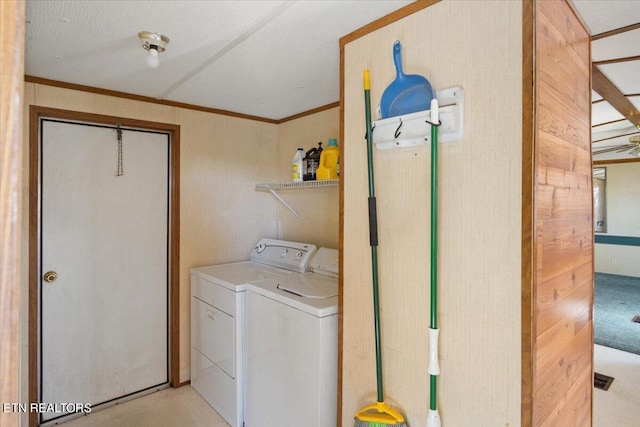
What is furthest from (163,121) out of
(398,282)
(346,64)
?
(398,282)

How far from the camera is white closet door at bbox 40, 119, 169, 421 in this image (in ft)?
7.51

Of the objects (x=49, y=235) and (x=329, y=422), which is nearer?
(x=329, y=422)

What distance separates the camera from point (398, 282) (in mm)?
1378

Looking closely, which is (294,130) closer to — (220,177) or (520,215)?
(220,177)

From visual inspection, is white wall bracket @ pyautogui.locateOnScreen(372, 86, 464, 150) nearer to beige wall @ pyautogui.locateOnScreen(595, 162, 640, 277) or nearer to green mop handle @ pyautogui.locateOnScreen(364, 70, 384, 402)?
green mop handle @ pyautogui.locateOnScreen(364, 70, 384, 402)

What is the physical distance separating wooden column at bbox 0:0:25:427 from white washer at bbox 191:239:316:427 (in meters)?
1.81

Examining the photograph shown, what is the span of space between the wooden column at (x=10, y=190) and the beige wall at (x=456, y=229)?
1.14m

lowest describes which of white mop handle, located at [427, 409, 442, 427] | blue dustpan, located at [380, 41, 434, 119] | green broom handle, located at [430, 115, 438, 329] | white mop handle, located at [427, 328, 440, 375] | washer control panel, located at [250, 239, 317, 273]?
white mop handle, located at [427, 409, 442, 427]

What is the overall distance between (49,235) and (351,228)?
2.05 meters

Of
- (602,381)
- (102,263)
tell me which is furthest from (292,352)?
(602,381)

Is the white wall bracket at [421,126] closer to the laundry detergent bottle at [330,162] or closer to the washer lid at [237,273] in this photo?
the laundry detergent bottle at [330,162]

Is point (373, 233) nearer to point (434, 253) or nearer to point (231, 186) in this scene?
point (434, 253)

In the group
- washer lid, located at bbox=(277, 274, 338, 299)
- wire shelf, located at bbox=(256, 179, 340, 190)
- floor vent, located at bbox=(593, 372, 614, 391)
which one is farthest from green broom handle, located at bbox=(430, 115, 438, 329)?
floor vent, located at bbox=(593, 372, 614, 391)

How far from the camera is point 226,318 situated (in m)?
2.30
